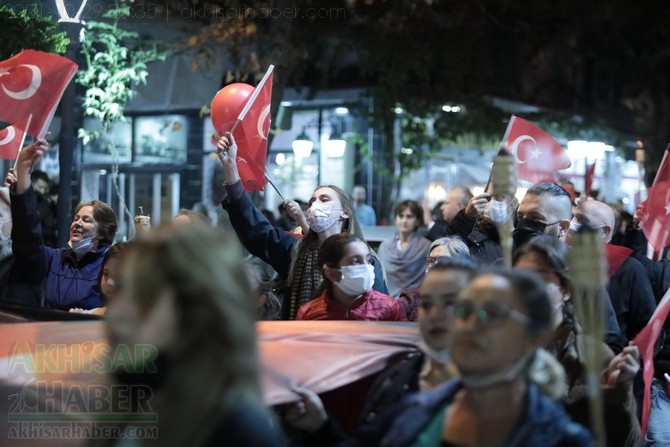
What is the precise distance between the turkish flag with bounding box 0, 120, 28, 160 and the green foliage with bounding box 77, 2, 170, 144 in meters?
6.62

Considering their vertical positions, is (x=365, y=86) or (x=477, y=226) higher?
(x=365, y=86)

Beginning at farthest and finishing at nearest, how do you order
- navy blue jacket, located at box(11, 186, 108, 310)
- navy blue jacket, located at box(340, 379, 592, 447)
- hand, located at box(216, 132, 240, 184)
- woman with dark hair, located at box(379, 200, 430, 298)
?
woman with dark hair, located at box(379, 200, 430, 298) < hand, located at box(216, 132, 240, 184) < navy blue jacket, located at box(11, 186, 108, 310) < navy blue jacket, located at box(340, 379, 592, 447)

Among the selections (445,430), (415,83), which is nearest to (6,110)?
(445,430)

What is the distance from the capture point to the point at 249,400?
2.80 metres

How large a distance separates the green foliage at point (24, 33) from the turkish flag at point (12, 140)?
436 centimetres

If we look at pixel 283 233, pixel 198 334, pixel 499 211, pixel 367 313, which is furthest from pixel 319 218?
pixel 198 334

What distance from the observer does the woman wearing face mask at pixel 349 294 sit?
5840 mm

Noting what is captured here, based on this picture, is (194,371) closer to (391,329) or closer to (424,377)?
(424,377)

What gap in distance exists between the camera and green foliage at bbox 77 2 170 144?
584 inches

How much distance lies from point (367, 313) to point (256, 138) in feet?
8.72

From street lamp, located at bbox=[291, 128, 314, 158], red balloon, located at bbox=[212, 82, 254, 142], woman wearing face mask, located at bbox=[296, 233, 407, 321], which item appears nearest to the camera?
woman wearing face mask, located at bbox=[296, 233, 407, 321]

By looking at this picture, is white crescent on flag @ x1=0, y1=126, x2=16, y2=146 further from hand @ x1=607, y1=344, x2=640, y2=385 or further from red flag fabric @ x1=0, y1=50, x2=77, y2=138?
hand @ x1=607, y1=344, x2=640, y2=385

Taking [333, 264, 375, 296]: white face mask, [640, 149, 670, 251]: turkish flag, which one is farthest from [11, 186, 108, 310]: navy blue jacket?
[640, 149, 670, 251]: turkish flag

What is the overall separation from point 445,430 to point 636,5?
20.6m
